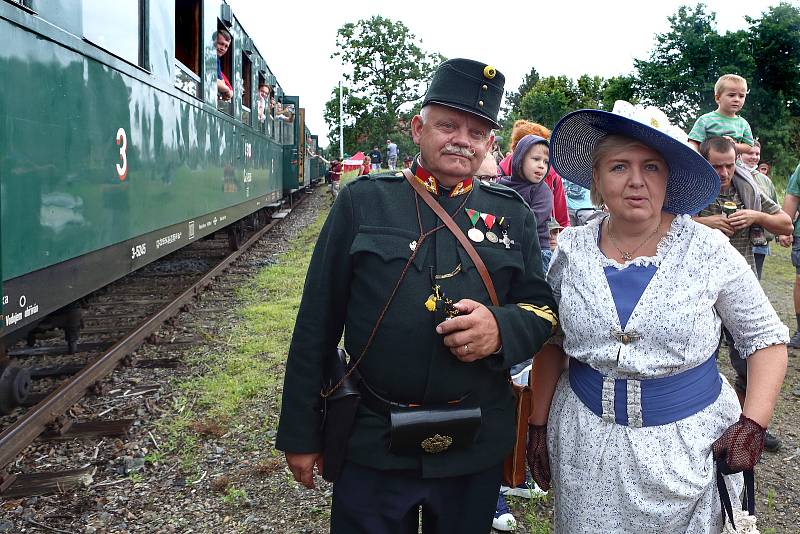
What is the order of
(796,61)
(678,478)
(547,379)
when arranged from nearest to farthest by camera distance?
1. (678,478)
2. (547,379)
3. (796,61)

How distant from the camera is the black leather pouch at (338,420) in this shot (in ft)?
6.22

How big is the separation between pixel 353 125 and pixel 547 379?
54158 mm

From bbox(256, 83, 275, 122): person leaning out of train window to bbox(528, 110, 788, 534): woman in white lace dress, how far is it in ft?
30.7

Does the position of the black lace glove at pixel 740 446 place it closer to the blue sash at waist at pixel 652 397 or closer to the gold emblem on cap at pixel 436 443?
the blue sash at waist at pixel 652 397

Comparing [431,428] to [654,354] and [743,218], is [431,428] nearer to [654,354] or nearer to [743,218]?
[654,354]

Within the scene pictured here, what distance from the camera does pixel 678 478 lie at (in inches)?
72.6

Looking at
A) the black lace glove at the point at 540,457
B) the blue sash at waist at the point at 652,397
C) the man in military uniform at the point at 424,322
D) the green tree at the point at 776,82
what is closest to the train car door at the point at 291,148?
the man in military uniform at the point at 424,322

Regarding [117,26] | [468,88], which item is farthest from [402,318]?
[117,26]

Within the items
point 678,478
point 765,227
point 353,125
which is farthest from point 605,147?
point 353,125

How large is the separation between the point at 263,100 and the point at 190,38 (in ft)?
16.3

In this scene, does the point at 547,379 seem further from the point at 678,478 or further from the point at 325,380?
the point at 325,380

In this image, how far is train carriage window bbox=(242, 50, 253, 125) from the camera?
9644mm

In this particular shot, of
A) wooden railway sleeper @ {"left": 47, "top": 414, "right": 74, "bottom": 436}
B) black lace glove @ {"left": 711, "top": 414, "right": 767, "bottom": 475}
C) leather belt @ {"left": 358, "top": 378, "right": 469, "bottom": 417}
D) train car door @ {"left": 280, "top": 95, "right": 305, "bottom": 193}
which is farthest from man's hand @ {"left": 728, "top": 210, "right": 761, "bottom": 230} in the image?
train car door @ {"left": 280, "top": 95, "right": 305, "bottom": 193}

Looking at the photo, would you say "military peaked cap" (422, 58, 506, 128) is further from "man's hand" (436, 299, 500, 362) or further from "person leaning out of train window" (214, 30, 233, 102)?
"person leaning out of train window" (214, 30, 233, 102)
